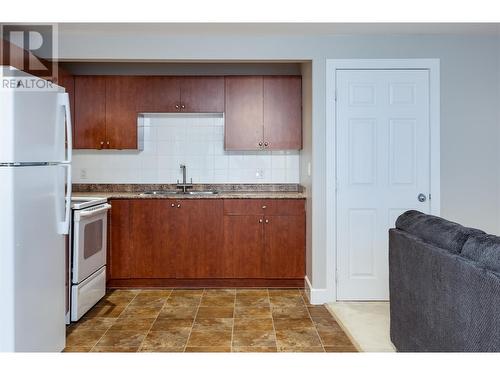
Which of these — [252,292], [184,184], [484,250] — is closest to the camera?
[484,250]

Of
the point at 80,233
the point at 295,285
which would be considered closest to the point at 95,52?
the point at 80,233

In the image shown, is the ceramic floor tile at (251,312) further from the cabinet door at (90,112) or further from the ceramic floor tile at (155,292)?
the cabinet door at (90,112)

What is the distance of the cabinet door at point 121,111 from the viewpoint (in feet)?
13.5

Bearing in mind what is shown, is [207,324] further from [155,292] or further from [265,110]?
[265,110]

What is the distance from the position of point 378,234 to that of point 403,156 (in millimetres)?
689

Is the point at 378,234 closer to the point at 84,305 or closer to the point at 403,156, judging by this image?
the point at 403,156

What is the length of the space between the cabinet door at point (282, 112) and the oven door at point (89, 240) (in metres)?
1.71

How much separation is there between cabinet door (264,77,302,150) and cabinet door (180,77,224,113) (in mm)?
470

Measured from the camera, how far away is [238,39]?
346 cm

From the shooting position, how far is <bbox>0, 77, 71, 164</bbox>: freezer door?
1.87 metres

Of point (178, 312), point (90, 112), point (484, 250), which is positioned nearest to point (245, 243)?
point (178, 312)

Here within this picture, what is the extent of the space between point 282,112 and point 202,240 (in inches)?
58.7

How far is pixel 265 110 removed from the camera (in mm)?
4109

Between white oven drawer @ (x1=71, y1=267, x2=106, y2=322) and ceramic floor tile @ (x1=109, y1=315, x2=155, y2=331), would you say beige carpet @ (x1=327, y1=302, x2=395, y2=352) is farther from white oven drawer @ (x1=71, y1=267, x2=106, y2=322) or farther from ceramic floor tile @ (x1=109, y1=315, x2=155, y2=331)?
white oven drawer @ (x1=71, y1=267, x2=106, y2=322)
